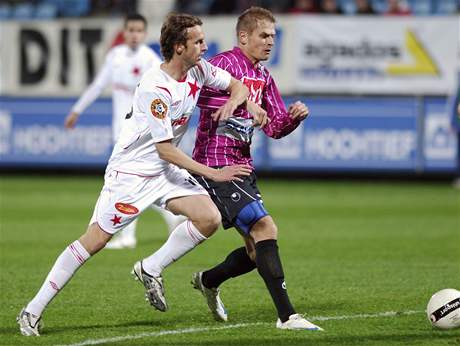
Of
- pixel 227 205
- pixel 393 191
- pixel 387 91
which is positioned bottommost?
pixel 393 191

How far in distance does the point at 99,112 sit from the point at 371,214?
7016 millimetres

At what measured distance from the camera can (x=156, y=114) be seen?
268 inches

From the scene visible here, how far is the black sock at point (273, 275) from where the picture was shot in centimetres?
693

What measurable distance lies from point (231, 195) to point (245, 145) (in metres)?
0.43

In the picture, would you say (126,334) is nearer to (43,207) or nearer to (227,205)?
(227,205)

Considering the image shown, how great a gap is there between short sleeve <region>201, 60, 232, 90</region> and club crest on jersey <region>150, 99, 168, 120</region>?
46cm


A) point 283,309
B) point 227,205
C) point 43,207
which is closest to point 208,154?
point 227,205

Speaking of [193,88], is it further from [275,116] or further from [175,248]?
[175,248]

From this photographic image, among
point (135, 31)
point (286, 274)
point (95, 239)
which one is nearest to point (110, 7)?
point (135, 31)

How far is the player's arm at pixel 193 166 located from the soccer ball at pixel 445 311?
1.46 meters

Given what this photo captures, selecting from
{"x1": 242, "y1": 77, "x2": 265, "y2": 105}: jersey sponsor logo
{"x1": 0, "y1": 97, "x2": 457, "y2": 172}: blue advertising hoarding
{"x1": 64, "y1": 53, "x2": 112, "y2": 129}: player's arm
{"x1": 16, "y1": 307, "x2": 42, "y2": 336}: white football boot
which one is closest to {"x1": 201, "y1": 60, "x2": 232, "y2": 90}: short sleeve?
{"x1": 242, "y1": 77, "x2": 265, "y2": 105}: jersey sponsor logo

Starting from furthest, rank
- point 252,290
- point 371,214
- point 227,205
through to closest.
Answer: point 371,214
point 252,290
point 227,205

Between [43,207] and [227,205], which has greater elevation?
[227,205]

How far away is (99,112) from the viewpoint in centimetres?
2031
